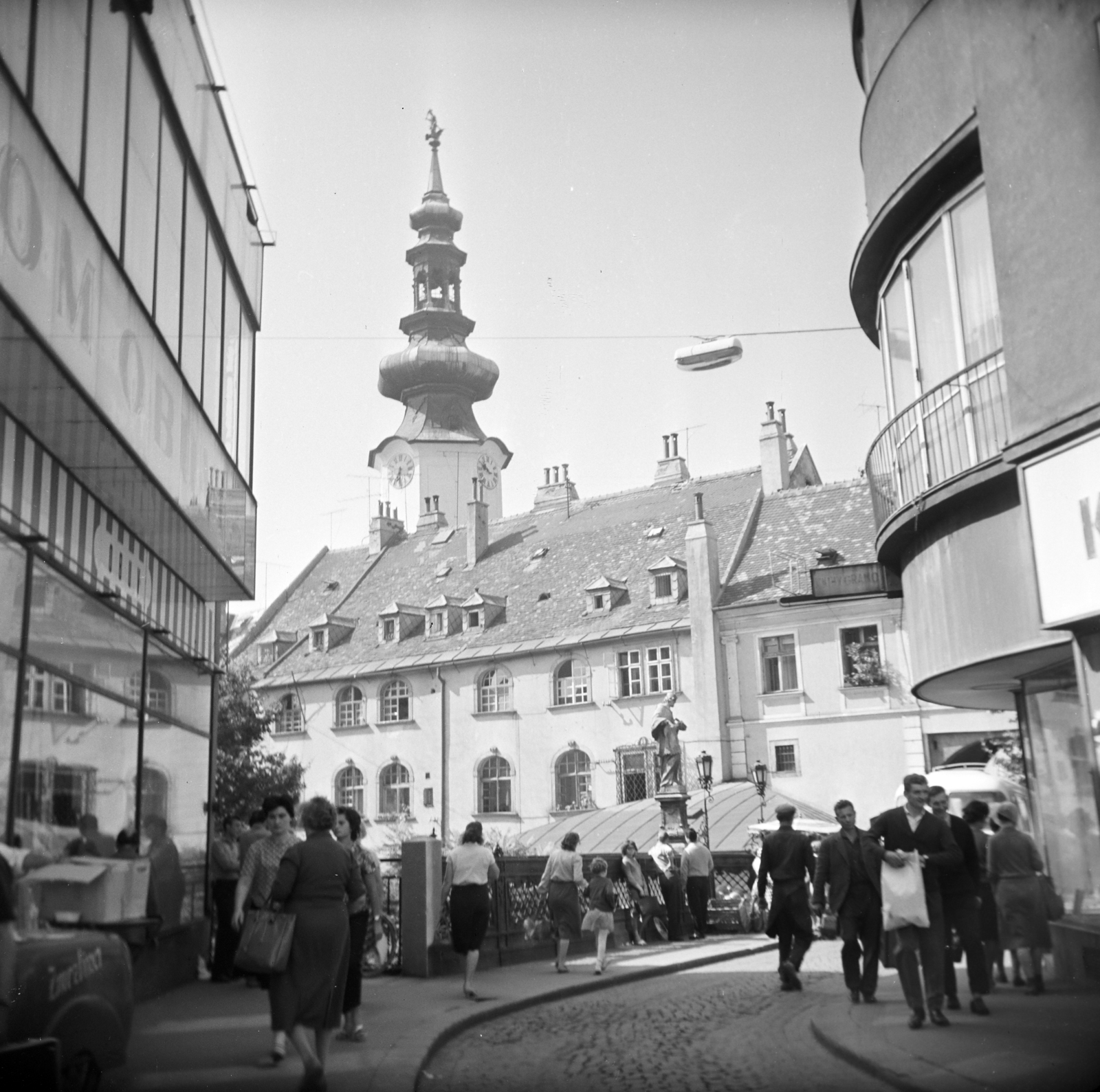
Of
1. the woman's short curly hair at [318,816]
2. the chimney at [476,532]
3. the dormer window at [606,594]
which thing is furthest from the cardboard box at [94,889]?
the chimney at [476,532]

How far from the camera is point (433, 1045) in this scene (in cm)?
1012

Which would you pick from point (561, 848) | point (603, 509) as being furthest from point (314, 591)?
point (561, 848)

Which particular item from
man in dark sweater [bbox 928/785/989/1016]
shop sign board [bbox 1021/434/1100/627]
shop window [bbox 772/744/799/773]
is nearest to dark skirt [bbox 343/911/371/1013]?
man in dark sweater [bbox 928/785/989/1016]

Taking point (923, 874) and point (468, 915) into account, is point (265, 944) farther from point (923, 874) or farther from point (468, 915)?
point (468, 915)

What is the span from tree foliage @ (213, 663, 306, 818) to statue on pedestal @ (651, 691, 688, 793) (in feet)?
35.1

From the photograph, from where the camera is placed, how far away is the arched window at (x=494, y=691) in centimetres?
4828

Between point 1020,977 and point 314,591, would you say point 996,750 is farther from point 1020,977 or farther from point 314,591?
point 314,591

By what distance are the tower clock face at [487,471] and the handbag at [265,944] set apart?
232ft

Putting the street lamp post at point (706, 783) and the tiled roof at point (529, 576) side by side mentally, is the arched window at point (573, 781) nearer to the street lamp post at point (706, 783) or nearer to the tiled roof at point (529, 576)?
the tiled roof at point (529, 576)

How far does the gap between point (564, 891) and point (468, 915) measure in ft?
10.6

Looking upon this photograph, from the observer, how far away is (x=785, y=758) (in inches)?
1609

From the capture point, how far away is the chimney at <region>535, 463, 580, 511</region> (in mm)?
61344

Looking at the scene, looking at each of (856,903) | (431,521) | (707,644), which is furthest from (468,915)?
(431,521)

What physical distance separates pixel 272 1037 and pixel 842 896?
5.13m
